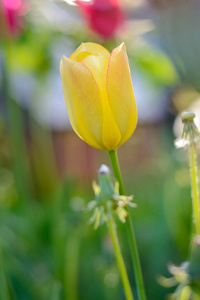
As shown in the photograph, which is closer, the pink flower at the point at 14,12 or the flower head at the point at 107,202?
the flower head at the point at 107,202

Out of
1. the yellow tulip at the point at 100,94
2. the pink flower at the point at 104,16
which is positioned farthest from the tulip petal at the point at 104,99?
the pink flower at the point at 104,16

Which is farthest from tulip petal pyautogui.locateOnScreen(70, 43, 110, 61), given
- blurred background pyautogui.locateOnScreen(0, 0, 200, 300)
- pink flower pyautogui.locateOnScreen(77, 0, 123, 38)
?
pink flower pyautogui.locateOnScreen(77, 0, 123, 38)

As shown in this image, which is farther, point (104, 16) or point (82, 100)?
point (104, 16)

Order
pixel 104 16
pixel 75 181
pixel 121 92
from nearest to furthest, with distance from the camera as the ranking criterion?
pixel 121 92
pixel 104 16
pixel 75 181

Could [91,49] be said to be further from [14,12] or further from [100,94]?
[14,12]

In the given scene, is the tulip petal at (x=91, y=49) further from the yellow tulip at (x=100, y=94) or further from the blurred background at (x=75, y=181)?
the blurred background at (x=75, y=181)

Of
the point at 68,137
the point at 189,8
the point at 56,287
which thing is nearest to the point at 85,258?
the point at 56,287

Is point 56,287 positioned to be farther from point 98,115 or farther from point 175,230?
point 175,230

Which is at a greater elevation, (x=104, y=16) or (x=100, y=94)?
(x=104, y=16)

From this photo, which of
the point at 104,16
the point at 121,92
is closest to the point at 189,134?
the point at 121,92
